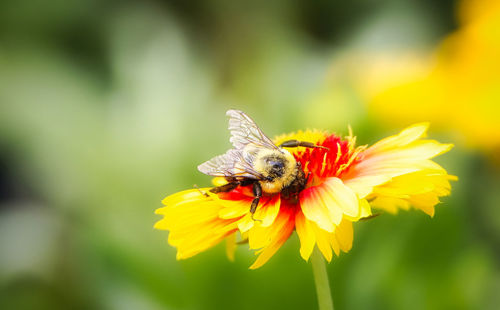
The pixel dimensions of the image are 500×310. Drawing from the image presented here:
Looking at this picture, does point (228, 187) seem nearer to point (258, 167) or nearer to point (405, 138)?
point (258, 167)

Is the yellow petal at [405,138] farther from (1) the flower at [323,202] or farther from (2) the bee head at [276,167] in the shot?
(2) the bee head at [276,167]

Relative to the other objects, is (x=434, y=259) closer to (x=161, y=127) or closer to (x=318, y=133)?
(x=318, y=133)

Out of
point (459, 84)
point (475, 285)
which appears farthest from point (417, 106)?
point (475, 285)

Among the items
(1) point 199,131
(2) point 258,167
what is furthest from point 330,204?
(1) point 199,131

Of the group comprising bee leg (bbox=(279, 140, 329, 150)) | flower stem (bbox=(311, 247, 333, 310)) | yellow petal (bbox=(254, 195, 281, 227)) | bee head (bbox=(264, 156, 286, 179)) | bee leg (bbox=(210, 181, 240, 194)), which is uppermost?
bee leg (bbox=(279, 140, 329, 150))

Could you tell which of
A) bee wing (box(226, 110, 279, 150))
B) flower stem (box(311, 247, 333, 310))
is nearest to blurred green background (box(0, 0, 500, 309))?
bee wing (box(226, 110, 279, 150))

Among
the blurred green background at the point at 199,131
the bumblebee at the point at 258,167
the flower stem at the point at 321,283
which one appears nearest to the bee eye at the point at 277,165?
the bumblebee at the point at 258,167

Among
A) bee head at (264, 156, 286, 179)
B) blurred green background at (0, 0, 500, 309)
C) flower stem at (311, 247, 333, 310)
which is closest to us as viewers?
flower stem at (311, 247, 333, 310)

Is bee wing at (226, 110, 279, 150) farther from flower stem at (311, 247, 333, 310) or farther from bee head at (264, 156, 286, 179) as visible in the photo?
flower stem at (311, 247, 333, 310)
